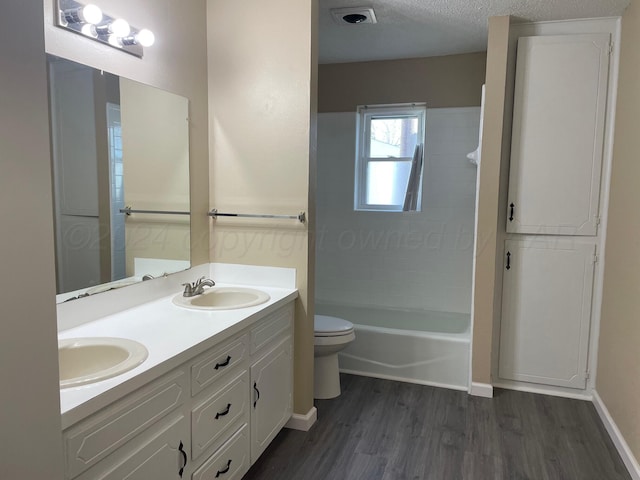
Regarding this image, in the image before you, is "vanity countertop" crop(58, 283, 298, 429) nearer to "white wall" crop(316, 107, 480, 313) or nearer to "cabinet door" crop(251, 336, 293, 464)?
"cabinet door" crop(251, 336, 293, 464)

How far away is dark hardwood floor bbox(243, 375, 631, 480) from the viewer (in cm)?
222

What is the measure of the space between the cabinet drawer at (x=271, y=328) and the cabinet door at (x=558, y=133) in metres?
1.65

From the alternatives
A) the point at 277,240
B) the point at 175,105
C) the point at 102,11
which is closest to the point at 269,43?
the point at 175,105

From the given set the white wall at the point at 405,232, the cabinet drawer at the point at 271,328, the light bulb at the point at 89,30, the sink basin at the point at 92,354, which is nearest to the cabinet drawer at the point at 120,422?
the sink basin at the point at 92,354

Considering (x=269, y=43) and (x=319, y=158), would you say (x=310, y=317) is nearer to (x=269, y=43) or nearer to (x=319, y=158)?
(x=269, y=43)

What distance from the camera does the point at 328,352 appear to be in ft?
9.58

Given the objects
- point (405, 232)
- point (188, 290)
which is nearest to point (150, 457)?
point (188, 290)

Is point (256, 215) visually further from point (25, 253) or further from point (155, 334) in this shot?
point (25, 253)

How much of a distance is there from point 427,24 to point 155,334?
254 centimetres

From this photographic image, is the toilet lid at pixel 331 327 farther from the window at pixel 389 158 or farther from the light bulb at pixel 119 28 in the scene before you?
the light bulb at pixel 119 28

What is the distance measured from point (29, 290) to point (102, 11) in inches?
56.0

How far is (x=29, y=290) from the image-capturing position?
35.7 inches

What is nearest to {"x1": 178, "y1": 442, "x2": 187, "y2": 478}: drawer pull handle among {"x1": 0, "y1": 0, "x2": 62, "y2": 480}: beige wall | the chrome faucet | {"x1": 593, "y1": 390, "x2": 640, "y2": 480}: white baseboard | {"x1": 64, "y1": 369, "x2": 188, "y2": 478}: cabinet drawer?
{"x1": 64, "y1": 369, "x2": 188, "y2": 478}: cabinet drawer

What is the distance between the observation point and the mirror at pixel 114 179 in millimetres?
1720
